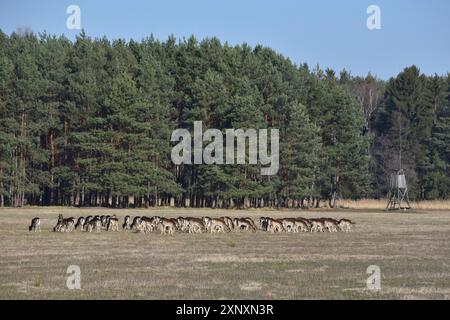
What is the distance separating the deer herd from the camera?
38.2 meters

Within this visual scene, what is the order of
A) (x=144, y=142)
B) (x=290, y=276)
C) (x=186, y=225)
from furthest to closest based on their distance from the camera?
(x=144, y=142) → (x=186, y=225) → (x=290, y=276)

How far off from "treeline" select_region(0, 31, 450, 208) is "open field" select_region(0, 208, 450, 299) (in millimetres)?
35181

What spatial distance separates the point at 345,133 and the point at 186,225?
152 ft

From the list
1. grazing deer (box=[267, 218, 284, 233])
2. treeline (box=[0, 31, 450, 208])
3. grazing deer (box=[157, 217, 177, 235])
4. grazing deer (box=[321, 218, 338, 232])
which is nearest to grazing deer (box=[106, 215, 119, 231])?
grazing deer (box=[157, 217, 177, 235])

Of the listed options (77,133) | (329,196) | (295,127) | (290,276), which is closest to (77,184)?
(77,133)

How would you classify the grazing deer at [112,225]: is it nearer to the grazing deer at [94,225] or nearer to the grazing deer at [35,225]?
the grazing deer at [94,225]

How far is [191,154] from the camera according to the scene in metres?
75.9

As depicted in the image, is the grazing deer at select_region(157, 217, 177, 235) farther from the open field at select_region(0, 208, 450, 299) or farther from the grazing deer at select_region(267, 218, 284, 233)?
the grazing deer at select_region(267, 218, 284, 233)

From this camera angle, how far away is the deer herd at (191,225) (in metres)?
38.2

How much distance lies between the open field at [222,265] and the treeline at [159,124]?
1385 inches
